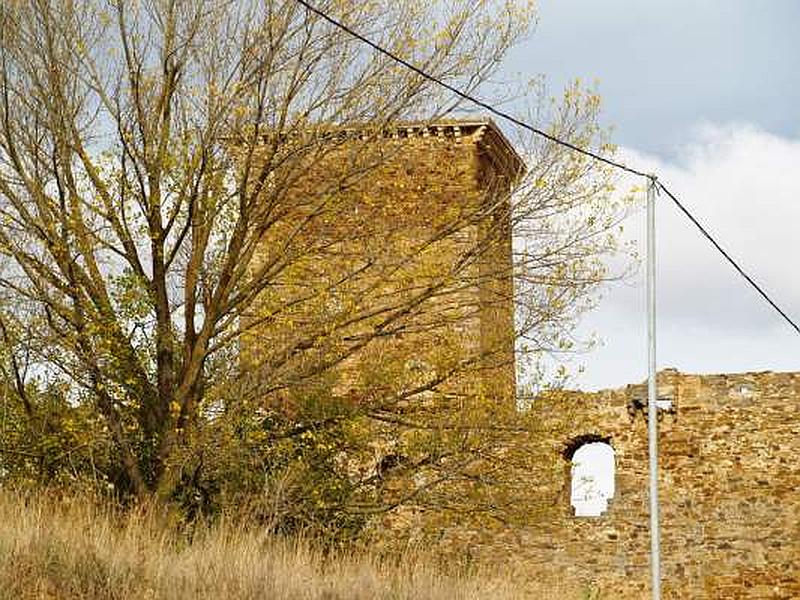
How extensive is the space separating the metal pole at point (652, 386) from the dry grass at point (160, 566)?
5.12ft

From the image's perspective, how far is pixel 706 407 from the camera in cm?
2325

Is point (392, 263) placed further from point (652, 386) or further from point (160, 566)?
point (160, 566)

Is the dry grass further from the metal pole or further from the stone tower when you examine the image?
the stone tower

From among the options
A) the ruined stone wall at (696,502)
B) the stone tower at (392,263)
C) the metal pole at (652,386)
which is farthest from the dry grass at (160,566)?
the ruined stone wall at (696,502)

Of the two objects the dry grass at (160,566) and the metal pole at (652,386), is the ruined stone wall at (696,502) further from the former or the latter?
the dry grass at (160,566)

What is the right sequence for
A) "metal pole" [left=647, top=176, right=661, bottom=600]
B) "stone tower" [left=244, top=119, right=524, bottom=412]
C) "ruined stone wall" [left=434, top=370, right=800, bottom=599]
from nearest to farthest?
1. "metal pole" [left=647, top=176, right=661, bottom=600]
2. "stone tower" [left=244, top=119, right=524, bottom=412]
3. "ruined stone wall" [left=434, top=370, right=800, bottom=599]

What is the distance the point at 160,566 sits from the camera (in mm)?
10242

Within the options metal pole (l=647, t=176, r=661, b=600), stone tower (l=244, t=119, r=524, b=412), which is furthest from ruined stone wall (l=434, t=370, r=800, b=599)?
metal pole (l=647, t=176, r=661, b=600)

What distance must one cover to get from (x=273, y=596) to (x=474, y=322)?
753 centimetres

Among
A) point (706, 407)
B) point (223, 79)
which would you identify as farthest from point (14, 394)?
point (706, 407)

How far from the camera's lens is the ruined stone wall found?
74.5 ft

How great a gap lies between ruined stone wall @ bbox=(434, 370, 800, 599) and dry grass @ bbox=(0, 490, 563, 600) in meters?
9.94

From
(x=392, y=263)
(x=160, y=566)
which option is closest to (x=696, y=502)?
(x=392, y=263)

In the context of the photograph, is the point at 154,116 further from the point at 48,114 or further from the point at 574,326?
the point at 574,326
